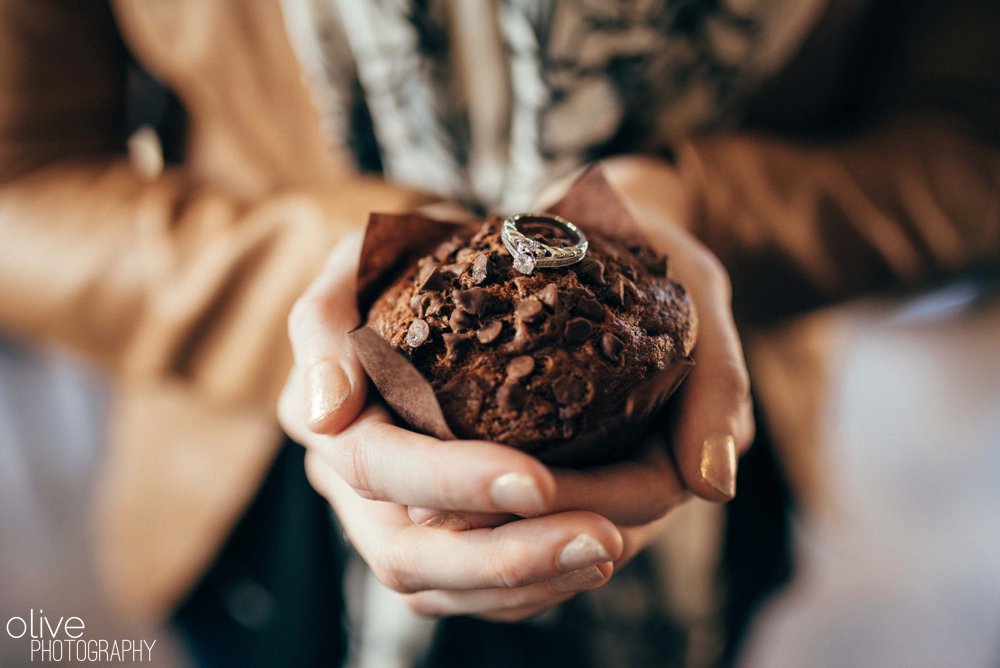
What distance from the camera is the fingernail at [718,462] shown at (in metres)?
0.49

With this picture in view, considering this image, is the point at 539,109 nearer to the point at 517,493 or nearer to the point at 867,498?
the point at 517,493

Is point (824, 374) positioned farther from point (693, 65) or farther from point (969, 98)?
point (693, 65)

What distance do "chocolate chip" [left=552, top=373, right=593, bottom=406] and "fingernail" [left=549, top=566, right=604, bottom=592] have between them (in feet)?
0.44

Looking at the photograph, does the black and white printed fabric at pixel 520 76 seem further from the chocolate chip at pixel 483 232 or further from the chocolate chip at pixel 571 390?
the chocolate chip at pixel 571 390

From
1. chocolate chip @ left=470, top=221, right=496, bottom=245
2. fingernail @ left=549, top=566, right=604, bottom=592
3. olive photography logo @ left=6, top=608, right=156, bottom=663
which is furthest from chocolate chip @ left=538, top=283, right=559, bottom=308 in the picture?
olive photography logo @ left=6, top=608, right=156, bottom=663

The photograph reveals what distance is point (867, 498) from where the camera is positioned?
1.69 m

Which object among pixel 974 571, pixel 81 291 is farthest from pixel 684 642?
pixel 81 291

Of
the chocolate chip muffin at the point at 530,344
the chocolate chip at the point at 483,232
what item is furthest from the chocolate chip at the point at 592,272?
the chocolate chip at the point at 483,232

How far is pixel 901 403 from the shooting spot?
6.29 ft

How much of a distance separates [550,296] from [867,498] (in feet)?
5.43

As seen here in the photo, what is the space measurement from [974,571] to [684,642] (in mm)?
747

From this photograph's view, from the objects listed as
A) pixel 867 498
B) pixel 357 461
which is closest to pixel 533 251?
pixel 357 461

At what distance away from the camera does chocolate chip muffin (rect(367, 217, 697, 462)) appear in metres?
0.48

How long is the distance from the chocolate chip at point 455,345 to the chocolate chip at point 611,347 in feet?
0.37
